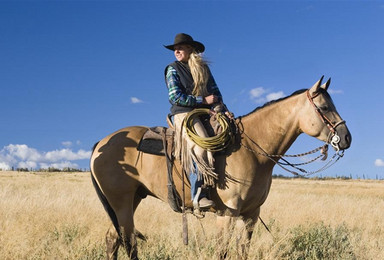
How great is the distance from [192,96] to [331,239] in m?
4.20

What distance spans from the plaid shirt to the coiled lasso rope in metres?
0.15

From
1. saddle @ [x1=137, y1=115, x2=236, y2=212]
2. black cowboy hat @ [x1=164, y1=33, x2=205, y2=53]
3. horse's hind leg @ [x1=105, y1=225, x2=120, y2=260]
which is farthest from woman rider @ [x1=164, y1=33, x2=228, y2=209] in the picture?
horse's hind leg @ [x1=105, y1=225, x2=120, y2=260]

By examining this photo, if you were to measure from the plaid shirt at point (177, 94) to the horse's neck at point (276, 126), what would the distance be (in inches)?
33.3

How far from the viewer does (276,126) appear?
5.61 metres

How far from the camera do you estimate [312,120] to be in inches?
208

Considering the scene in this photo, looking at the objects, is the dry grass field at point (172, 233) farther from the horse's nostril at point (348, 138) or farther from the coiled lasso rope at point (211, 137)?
the horse's nostril at point (348, 138)

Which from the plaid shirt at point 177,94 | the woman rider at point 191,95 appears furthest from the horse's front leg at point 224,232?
the plaid shirt at point 177,94

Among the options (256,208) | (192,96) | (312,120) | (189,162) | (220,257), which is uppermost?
(192,96)

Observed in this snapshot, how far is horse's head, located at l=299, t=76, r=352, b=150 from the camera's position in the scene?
515 cm

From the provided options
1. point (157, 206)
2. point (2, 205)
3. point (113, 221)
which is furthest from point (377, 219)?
point (2, 205)

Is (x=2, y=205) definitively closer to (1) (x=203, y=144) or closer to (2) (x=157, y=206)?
(2) (x=157, y=206)

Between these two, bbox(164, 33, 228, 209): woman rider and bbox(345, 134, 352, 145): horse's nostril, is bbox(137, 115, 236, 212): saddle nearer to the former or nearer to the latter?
bbox(164, 33, 228, 209): woman rider

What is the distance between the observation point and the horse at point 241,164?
5270 millimetres

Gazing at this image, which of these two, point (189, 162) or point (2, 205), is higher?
point (189, 162)
